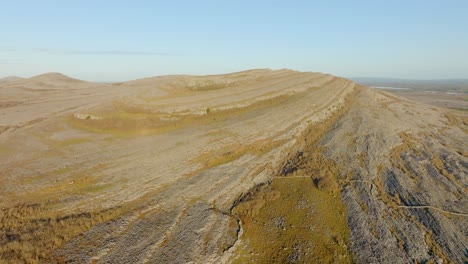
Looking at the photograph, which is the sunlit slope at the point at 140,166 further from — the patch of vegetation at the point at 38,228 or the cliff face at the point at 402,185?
the cliff face at the point at 402,185

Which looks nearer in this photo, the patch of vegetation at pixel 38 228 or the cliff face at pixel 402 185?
the patch of vegetation at pixel 38 228

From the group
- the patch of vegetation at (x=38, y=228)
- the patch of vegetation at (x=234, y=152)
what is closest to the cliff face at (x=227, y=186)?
the patch of vegetation at (x=38, y=228)

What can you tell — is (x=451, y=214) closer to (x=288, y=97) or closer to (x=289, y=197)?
(x=289, y=197)

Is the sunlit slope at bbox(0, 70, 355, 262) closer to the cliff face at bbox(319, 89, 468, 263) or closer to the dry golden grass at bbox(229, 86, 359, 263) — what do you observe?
the dry golden grass at bbox(229, 86, 359, 263)

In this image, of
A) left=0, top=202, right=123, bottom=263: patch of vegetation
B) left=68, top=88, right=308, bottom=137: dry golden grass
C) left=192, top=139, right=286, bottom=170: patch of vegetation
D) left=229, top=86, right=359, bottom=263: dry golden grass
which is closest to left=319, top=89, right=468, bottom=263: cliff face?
left=229, top=86, right=359, bottom=263: dry golden grass

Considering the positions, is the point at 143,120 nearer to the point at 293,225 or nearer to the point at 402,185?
the point at 293,225

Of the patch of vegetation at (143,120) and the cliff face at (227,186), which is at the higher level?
the patch of vegetation at (143,120)

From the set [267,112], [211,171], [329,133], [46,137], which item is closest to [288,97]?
[267,112]

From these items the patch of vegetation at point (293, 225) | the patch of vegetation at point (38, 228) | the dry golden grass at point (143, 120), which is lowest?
the patch of vegetation at point (293, 225)
